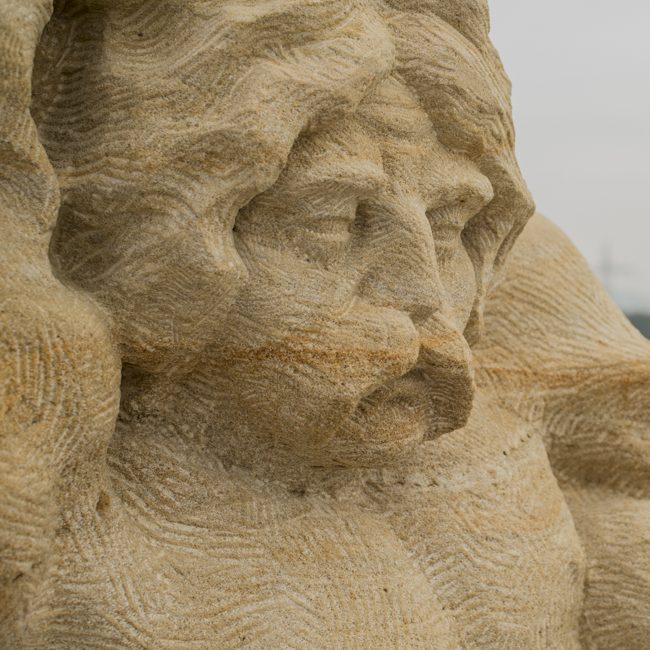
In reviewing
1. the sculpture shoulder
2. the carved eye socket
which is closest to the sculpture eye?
the carved eye socket

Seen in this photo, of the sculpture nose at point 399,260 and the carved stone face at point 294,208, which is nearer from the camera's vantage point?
the carved stone face at point 294,208

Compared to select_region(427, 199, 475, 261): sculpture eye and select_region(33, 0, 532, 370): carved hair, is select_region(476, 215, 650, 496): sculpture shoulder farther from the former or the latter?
select_region(33, 0, 532, 370): carved hair

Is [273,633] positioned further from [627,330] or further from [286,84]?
[627,330]

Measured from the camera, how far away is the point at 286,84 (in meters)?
1.27

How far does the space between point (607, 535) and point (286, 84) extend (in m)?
0.93

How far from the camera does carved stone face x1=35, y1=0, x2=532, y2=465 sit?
1249 millimetres

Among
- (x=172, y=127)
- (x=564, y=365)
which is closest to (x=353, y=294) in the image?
(x=172, y=127)

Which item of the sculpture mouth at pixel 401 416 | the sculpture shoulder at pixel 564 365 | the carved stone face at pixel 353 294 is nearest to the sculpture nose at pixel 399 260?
the carved stone face at pixel 353 294

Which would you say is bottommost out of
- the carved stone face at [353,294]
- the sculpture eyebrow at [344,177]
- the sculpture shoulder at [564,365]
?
the sculpture shoulder at [564,365]

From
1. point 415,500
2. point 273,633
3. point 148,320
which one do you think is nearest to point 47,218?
point 148,320

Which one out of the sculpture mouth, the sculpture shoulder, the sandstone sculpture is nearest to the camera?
the sandstone sculpture

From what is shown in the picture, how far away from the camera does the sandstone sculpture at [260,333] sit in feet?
4.00

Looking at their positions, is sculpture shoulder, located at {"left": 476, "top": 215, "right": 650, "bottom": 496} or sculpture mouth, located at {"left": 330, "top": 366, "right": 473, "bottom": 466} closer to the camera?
sculpture mouth, located at {"left": 330, "top": 366, "right": 473, "bottom": 466}

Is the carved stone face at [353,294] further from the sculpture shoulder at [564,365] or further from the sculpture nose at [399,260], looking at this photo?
the sculpture shoulder at [564,365]
